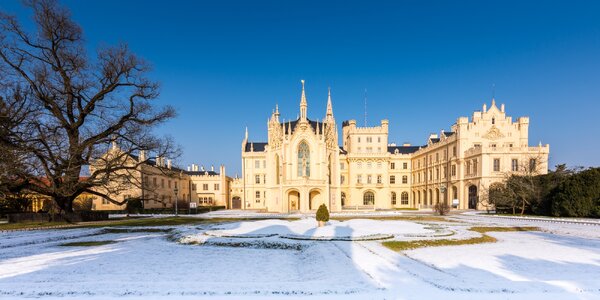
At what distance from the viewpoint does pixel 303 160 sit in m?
56.2

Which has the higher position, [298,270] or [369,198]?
[298,270]

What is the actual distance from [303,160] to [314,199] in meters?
7.36

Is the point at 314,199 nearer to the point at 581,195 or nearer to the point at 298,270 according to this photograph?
the point at 581,195

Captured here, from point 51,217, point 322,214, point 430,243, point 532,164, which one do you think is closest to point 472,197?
point 532,164

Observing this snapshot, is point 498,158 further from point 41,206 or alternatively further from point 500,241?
point 41,206

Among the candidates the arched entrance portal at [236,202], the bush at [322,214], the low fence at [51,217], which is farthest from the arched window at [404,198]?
the low fence at [51,217]

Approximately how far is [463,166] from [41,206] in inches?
2856

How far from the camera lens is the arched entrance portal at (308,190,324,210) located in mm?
56662

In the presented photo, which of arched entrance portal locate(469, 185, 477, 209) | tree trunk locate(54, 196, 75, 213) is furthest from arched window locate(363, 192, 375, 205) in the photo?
tree trunk locate(54, 196, 75, 213)

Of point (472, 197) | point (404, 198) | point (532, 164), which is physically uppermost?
point (532, 164)

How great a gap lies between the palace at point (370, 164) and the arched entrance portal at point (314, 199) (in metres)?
0.03

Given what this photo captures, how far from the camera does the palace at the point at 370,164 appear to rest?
52.8 meters

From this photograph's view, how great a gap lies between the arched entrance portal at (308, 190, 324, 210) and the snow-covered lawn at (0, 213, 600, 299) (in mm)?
38291

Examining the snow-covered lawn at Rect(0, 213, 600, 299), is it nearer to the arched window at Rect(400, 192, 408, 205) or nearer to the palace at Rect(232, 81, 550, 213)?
the palace at Rect(232, 81, 550, 213)
